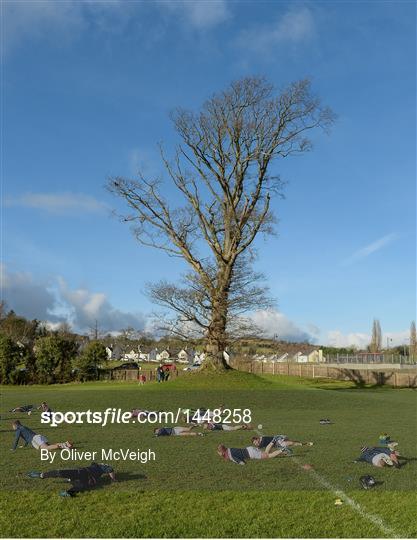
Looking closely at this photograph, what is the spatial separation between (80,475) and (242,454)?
321 cm

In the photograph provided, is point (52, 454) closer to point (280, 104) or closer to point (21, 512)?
point (21, 512)

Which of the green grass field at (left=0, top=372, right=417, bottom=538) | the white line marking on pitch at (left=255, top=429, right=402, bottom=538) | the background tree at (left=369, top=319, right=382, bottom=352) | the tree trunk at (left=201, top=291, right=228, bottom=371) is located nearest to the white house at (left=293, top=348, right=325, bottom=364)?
the background tree at (left=369, top=319, right=382, bottom=352)

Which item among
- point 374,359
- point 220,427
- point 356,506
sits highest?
point 374,359

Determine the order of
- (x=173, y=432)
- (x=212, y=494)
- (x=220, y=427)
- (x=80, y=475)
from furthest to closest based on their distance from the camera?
(x=220, y=427) → (x=173, y=432) → (x=80, y=475) → (x=212, y=494)

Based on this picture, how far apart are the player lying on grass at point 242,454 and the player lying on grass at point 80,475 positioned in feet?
7.61

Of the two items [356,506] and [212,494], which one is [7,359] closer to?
[212,494]

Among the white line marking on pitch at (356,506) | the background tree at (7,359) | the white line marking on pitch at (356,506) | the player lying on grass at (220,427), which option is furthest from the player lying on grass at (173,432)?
the background tree at (7,359)

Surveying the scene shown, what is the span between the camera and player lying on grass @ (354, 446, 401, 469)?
9633 millimetres

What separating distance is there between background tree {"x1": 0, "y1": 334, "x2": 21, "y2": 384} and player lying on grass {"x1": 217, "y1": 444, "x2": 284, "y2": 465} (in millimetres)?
43455

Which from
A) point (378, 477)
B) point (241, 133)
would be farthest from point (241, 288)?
point (378, 477)

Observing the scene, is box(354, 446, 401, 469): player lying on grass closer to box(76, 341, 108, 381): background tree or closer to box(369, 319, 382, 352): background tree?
box(76, 341, 108, 381): background tree

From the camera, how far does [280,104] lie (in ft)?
116

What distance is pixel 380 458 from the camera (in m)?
9.73

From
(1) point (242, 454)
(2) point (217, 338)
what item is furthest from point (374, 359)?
(1) point (242, 454)
